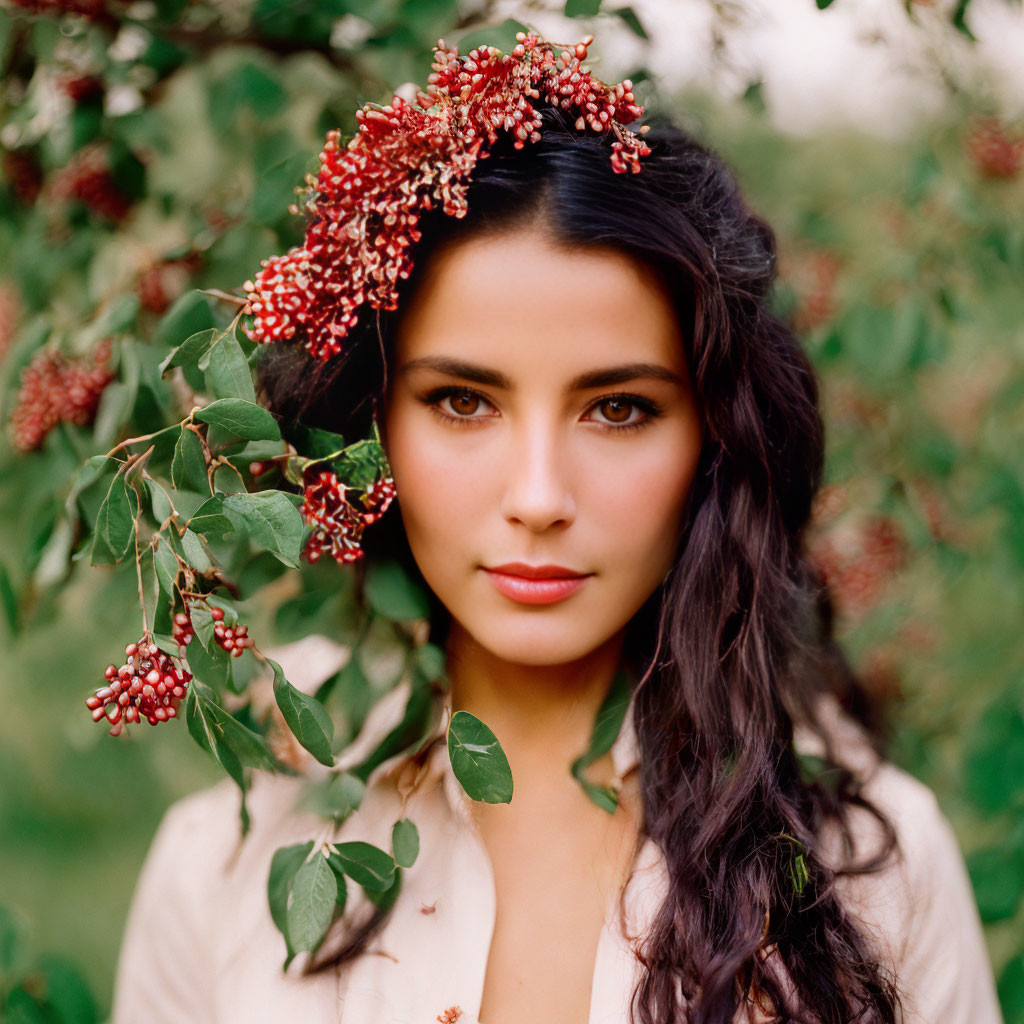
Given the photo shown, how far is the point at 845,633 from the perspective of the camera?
6.82 ft

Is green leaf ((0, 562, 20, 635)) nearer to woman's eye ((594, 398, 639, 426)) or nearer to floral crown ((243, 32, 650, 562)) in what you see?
floral crown ((243, 32, 650, 562))

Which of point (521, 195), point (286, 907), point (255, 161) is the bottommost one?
point (286, 907)

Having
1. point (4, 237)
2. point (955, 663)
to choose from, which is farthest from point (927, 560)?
point (4, 237)

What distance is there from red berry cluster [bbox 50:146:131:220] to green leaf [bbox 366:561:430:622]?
2.35 feet

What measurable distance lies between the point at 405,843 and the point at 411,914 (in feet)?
0.82

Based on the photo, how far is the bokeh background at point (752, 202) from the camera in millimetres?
1412

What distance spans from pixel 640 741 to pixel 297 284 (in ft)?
2.50

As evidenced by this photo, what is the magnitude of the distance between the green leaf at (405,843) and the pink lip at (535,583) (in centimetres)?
30

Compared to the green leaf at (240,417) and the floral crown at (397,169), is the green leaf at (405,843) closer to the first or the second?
the floral crown at (397,169)

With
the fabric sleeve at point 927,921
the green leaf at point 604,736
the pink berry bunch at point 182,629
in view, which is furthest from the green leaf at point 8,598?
the fabric sleeve at point 927,921

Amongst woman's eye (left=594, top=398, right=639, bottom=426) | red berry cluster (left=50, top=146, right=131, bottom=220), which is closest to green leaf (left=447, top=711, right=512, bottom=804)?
woman's eye (left=594, top=398, right=639, bottom=426)

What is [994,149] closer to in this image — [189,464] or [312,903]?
[189,464]

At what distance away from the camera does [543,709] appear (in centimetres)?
144

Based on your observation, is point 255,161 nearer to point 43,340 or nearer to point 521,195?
point 43,340
